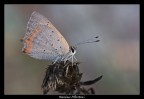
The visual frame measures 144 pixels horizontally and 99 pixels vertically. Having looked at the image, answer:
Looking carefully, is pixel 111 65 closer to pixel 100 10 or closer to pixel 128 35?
pixel 128 35

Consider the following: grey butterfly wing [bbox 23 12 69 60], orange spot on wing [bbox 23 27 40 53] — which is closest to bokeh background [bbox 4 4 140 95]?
grey butterfly wing [bbox 23 12 69 60]

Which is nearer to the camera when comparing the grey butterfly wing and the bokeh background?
Result: the grey butterfly wing

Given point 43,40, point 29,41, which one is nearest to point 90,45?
point 43,40

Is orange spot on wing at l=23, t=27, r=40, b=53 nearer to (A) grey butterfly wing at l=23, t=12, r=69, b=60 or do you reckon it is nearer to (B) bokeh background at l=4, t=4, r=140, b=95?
(A) grey butterfly wing at l=23, t=12, r=69, b=60

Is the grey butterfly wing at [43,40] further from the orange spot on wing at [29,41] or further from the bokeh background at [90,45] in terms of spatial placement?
the bokeh background at [90,45]

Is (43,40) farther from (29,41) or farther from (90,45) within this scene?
(90,45)
